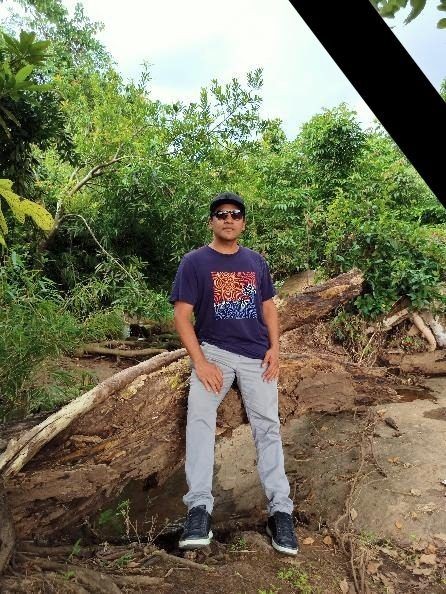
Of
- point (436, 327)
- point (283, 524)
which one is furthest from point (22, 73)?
point (436, 327)

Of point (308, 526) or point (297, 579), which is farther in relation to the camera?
point (308, 526)

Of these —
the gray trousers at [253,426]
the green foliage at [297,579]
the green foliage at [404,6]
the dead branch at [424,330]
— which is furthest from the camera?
the dead branch at [424,330]

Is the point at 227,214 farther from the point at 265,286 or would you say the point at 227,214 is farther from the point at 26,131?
the point at 26,131

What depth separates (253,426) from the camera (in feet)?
9.34

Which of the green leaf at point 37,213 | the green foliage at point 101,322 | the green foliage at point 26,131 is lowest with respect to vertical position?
the green foliage at point 101,322

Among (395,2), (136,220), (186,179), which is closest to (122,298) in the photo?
(136,220)

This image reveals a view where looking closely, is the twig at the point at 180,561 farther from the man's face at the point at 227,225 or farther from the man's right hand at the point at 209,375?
the man's face at the point at 227,225

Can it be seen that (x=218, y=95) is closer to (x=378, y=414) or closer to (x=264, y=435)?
(x=378, y=414)

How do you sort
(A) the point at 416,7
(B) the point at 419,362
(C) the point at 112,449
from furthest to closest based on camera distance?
(B) the point at 419,362
(C) the point at 112,449
(A) the point at 416,7

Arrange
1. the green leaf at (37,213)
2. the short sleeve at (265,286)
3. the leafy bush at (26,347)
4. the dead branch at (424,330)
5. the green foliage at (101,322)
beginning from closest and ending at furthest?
1. the green leaf at (37,213)
2. the short sleeve at (265,286)
3. the leafy bush at (26,347)
4. the green foliage at (101,322)
5. the dead branch at (424,330)

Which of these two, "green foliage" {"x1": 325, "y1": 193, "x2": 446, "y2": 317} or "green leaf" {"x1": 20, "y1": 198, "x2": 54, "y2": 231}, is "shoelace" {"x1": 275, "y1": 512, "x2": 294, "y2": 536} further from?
"green foliage" {"x1": 325, "y1": 193, "x2": 446, "y2": 317}

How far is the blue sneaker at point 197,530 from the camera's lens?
8.20ft

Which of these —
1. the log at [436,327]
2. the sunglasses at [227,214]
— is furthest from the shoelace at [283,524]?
the log at [436,327]

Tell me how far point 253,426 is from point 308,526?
3.29 ft
